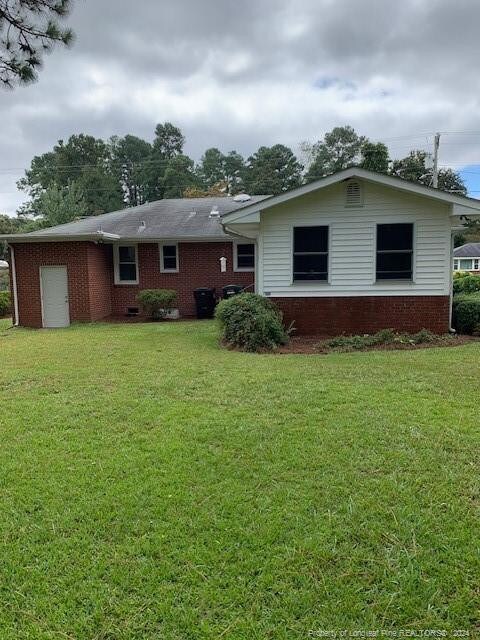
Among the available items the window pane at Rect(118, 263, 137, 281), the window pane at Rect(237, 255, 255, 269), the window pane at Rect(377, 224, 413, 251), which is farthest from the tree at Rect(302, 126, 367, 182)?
the window pane at Rect(377, 224, 413, 251)

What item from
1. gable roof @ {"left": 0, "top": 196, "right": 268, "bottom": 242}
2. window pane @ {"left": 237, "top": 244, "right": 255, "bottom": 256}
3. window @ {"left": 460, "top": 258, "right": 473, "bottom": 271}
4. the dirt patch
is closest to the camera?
the dirt patch

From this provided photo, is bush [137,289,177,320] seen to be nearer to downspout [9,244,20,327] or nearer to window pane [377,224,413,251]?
downspout [9,244,20,327]

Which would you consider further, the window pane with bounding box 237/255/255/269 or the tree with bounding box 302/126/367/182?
the tree with bounding box 302/126/367/182

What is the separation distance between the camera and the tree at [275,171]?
49.0 meters

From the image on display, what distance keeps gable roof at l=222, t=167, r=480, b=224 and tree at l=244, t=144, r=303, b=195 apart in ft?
131

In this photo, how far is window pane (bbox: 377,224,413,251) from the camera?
10133 millimetres

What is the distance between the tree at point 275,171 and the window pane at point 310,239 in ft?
131

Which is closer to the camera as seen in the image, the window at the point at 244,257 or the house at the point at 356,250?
the house at the point at 356,250

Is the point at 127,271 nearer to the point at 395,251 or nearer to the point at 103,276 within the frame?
the point at 103,276

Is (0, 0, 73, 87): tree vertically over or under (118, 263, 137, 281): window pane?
over

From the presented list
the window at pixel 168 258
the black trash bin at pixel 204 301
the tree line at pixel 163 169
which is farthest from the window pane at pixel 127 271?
the tree line at pixel 163 169

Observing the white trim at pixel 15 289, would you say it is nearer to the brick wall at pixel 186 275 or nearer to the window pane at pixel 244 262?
the brick wall at pixel 186 275

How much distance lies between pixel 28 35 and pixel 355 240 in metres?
7.24

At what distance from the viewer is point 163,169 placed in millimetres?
55969
